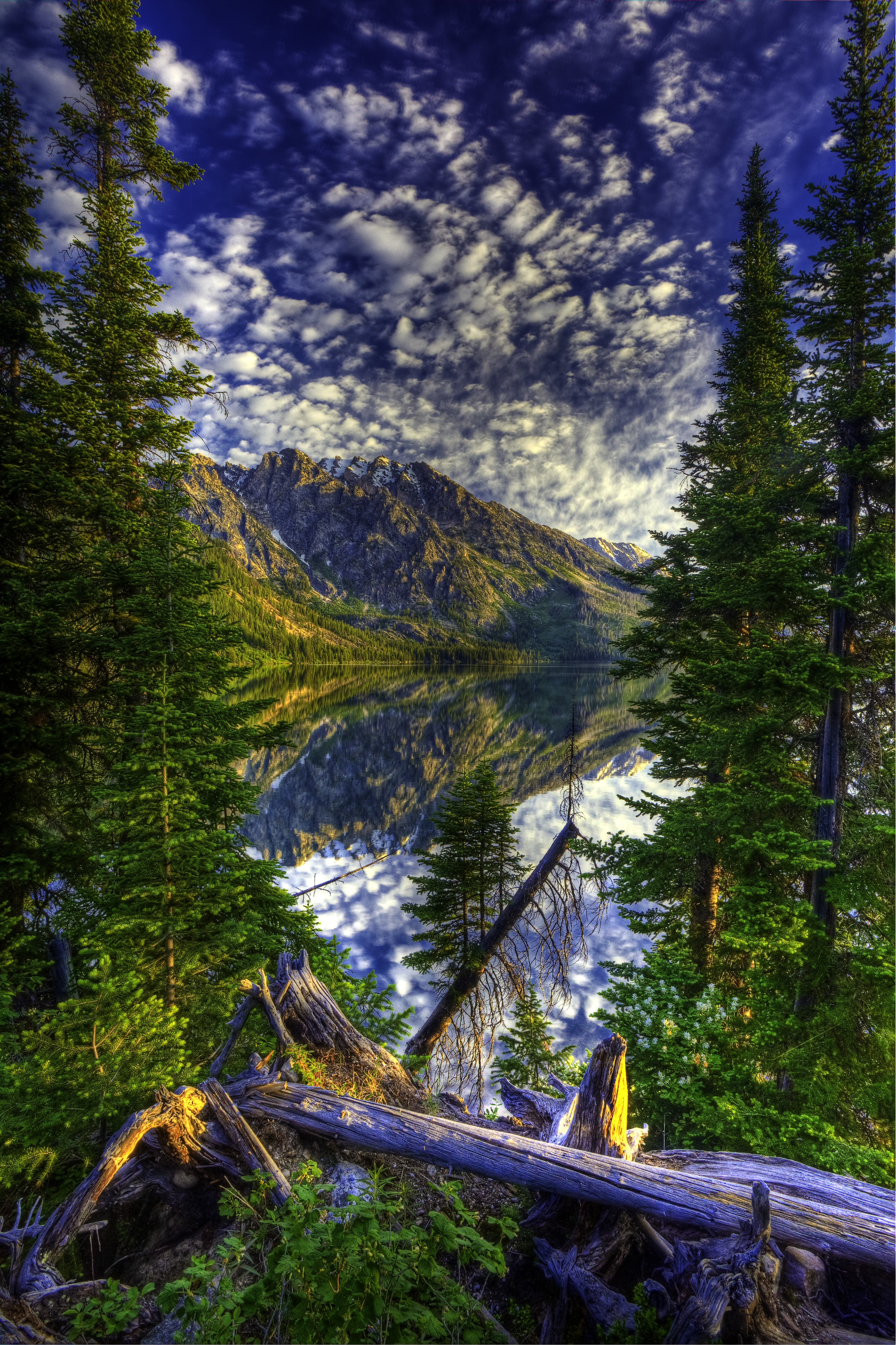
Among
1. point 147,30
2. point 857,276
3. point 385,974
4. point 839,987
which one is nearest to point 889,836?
point 839,987

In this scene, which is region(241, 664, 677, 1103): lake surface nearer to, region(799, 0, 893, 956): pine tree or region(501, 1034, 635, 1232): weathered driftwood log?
region(799, 0, 893, 956): pine tree

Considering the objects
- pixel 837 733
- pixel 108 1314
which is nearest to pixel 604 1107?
pixel 108 1314

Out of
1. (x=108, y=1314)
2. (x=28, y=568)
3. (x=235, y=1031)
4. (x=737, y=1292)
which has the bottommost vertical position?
(x=235, y=1031)

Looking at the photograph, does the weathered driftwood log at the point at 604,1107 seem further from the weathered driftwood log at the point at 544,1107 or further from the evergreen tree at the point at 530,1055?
the evergreen tree at the point at 530,1055

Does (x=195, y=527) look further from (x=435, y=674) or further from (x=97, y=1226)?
(x=435, y=674)

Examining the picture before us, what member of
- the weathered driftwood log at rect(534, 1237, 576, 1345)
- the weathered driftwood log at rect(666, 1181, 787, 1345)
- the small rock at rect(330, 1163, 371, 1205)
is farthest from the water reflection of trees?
the weathered driftwood log at rect(666, 1181, 787, 1345)

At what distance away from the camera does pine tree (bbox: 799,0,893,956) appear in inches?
248

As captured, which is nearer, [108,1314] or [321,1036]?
[108,1314]

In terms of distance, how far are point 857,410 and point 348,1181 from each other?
9643mm

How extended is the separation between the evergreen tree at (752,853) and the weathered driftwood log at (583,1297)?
3.71 m

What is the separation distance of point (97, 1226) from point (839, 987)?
7.84 m

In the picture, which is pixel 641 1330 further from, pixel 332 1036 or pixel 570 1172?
pixel 332 1036

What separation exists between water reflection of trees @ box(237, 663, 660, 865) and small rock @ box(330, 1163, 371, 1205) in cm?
523

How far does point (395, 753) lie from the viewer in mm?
42875
